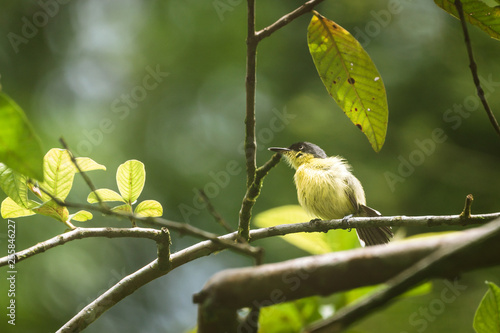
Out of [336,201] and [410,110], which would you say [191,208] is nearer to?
[336,201]

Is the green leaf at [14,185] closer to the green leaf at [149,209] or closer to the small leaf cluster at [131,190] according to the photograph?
the small leaf cluster at [131,190]

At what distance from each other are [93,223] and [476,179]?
160 inches

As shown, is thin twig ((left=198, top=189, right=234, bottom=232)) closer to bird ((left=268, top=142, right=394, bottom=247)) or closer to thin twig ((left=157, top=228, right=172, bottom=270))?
thin twig ((left=157, top=228, right=172, bottom=270))

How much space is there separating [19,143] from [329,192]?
3.24 m

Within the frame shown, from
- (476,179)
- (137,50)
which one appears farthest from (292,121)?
(137,50)

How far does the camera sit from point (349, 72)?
6.87ft

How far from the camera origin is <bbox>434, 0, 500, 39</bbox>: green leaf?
1.90 metres

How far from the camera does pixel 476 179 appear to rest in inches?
186

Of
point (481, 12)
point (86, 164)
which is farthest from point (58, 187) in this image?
point (481, 12)

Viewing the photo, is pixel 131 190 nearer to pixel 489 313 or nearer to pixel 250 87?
pixel 250 87

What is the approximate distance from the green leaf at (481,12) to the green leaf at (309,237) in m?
1.04

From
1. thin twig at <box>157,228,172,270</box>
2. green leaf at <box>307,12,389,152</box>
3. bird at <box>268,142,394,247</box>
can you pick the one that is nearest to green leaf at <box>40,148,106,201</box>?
thin twig at <box>157,228,172,270</box>

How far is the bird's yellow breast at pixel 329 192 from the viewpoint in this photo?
13.5 ft

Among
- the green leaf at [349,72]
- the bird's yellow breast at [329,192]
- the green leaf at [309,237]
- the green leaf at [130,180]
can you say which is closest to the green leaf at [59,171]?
the green leaf at [130,180]
